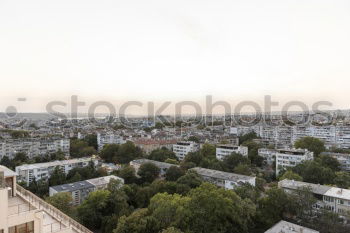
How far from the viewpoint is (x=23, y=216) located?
255cm

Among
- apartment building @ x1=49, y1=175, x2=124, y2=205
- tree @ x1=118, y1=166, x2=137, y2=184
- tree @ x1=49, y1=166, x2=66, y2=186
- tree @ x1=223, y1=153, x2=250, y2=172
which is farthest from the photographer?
tree @ x1=223, y1=153, x2=250, y2=172

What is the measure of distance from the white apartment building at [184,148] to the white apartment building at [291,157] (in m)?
7.66

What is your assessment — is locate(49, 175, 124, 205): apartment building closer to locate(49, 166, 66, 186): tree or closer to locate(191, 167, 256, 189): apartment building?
locate(49, 166, 66, 186): tree

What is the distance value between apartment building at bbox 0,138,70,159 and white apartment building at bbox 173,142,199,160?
10.1 metres

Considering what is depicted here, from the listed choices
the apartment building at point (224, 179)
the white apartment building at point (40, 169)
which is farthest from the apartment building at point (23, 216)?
the white apartment building at point (40, 169)

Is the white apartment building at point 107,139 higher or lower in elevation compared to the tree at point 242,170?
higher

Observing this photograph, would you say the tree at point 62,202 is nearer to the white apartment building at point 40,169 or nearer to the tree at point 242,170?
the white apartment building at point 40,169

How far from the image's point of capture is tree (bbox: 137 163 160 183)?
14697 millimetres

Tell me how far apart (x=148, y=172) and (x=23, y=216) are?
12.3 meters

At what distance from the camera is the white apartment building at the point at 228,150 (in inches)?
741

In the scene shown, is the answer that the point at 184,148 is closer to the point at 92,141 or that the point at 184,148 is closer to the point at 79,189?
the point at 92,141

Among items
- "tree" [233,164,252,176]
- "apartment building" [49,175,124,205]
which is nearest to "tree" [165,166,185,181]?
"apartment building" [49,175,124,205]

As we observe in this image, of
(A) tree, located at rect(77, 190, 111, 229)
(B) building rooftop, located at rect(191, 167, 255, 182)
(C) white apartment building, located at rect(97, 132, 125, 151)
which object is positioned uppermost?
→ (C) white apartment building, located at rect(97, 132, 125, 151)

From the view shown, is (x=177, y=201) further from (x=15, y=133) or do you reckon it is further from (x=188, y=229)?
(x=15, y=133)
